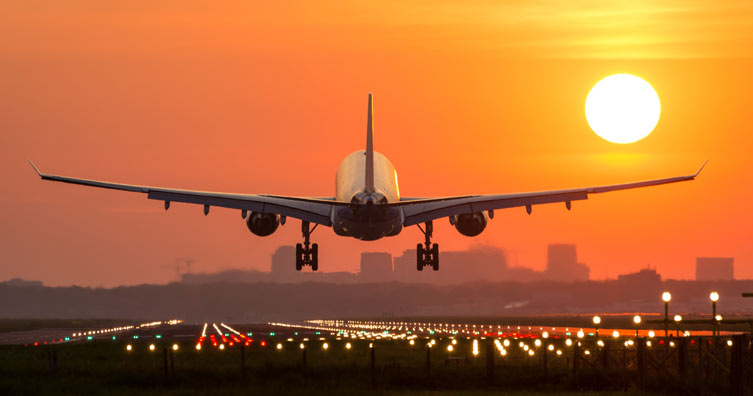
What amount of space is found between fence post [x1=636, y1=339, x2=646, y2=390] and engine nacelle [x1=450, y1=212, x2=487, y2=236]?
99.2ft

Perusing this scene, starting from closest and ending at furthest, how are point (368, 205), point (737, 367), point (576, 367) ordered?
point (737, 367) → point (576, 367) → point (368, 205)

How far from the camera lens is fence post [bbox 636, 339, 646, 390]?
39.6m

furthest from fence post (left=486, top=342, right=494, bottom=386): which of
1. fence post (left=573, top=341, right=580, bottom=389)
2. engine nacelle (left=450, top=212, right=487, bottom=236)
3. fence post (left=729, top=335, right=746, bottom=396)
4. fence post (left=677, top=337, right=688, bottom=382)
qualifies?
engine nacelle (left=450, top=212, right=487, bottom=236)

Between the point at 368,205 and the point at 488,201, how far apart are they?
9.67m

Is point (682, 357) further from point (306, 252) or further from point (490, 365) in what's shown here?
point (306, 252)

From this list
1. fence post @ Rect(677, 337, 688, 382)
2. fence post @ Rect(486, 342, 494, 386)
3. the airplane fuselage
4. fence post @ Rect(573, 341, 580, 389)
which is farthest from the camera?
the airplane fuselage

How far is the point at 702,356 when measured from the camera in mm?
39062

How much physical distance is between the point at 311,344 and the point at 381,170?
12.6 metres

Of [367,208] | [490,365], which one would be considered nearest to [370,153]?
[367,208]

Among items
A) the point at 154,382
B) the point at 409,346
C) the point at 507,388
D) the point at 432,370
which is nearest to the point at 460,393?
the point at 507,388

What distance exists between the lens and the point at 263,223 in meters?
68.9

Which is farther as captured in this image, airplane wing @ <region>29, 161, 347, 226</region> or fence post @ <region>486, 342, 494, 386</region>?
airplane wing @ <region>29, 161, 347, 226</region>

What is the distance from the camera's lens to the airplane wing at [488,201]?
64438 millimetres

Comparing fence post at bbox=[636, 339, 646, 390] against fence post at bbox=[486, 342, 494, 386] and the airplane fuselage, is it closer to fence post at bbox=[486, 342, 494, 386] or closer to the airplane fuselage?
fence post at bbox=[486, 342, 494, 386]
